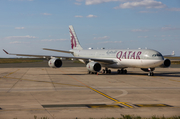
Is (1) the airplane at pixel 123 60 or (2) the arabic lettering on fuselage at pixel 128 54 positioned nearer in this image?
(1) the airplane at pixel 123 60

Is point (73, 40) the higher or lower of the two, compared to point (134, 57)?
higher

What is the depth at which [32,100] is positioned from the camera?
15.0 metres

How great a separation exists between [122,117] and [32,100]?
647 cm

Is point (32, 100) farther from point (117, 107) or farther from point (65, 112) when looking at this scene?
point (117, 107)

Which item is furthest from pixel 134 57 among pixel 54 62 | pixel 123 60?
pixel 54 62

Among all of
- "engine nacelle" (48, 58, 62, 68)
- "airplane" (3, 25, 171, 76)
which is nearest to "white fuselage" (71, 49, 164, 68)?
"airplane" (3, 25, 171, 76)

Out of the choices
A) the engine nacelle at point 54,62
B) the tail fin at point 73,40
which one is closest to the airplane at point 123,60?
the engine nacelle at point 54,62

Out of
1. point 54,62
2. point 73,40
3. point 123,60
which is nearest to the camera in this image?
point 54,62

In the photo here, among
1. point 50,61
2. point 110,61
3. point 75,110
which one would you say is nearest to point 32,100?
point 75,110

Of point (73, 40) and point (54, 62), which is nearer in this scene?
point (54, 62)

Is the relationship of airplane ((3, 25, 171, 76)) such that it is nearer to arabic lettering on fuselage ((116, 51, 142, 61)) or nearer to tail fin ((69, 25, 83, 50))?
arabic lettering on fuselage ((116, 51, 142, 61))

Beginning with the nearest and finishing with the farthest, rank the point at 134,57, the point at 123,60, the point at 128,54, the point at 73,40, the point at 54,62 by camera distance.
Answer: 1. the point at 134,57
2. the point at 54,62
3. the point at 128,54
4. the point at 123,60
5. the point at 73,40

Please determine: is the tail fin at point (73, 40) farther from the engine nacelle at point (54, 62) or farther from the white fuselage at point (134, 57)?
the engine nacelle at point (54, 62)

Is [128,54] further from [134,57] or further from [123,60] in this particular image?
[134,57]
